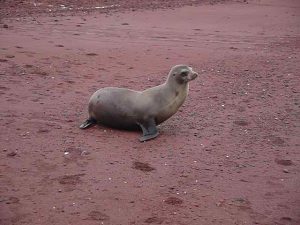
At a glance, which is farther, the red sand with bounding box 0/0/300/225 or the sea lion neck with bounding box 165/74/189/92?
the sea lion neck with bounding box 165/74/189/92

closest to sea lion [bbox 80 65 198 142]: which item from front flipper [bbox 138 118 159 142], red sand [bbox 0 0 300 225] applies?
front flipper [bbox 138 118 159 142]

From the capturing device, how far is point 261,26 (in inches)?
501

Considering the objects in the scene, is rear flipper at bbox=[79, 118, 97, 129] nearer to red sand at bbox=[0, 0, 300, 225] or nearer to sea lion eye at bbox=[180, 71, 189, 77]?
red sand at bbox=[0, 0, 300, 225]

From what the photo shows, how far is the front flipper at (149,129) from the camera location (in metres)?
5.57

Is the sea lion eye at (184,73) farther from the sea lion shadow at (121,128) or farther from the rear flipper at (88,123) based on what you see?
the rear flipper at (88,123)

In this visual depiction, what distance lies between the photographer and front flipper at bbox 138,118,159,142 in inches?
219

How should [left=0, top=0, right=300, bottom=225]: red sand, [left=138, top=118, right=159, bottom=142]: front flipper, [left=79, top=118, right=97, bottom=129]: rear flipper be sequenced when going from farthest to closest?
[left=79, top=118, right=97, bottom=129]: rear flipper, [left=138, top=118, right=159, bottom=142]: front flipper, [left=0, top=0, right=300, bottom=225]: red sand

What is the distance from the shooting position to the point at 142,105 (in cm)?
574

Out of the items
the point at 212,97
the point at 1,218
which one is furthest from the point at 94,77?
the point at 1,218

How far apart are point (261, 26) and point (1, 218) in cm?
1004

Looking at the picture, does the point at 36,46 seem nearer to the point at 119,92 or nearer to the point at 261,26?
the point at 119,92

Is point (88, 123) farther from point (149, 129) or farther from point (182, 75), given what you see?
point (182, 75)

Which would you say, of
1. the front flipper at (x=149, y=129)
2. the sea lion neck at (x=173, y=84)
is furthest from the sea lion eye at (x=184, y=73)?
the front flipper at (x=149, y=129)

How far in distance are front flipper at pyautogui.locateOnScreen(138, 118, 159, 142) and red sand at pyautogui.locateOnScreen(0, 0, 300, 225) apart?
87mm
